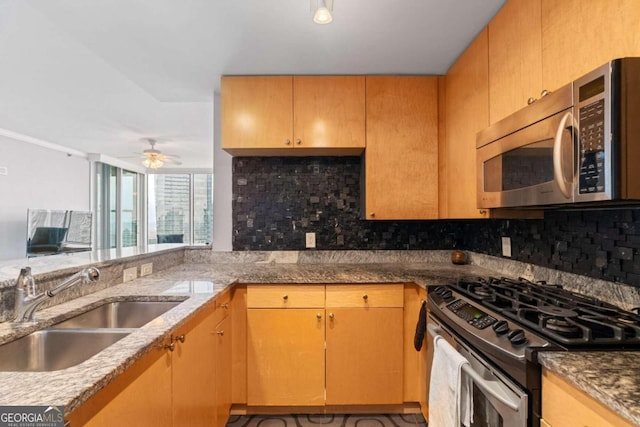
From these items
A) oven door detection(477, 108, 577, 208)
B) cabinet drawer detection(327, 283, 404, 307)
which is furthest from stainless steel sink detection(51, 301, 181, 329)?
oven door detection(477, 108, 577, 208)

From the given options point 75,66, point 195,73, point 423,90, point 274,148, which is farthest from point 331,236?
point 75,66

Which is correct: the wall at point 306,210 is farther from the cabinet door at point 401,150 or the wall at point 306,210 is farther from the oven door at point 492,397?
the oven door at point 492,397

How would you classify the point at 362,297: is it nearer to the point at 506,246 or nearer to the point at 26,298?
the point at 506,246

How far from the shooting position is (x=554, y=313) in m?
1.11

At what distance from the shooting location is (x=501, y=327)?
3.51 ft

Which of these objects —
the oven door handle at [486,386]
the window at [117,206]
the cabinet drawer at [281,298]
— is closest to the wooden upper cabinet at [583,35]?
the oven door handle at [486,386]

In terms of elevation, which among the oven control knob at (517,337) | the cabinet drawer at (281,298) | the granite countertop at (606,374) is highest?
the oven control knob at (517,337)

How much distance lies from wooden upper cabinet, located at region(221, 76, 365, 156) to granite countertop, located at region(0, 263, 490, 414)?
0.85 metres

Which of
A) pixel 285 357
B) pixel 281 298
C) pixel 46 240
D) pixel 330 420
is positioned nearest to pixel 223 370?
pixel 285 357

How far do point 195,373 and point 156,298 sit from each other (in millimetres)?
399

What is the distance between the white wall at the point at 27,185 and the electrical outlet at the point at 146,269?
3.92 metres

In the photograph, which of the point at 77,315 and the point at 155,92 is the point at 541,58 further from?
the point at 155,92

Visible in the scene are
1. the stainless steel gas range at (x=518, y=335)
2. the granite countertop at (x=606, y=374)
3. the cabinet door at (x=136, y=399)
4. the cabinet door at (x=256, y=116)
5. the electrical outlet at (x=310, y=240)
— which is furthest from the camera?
the electrical outlet at (x=310, y=240)

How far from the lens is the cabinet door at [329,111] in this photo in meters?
2.19
